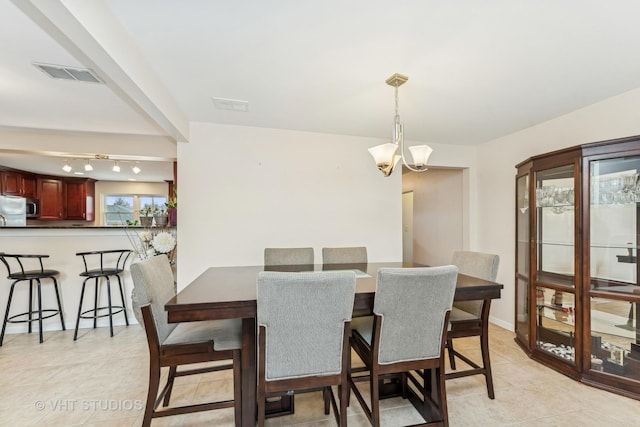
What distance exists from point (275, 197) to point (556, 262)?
2876mm

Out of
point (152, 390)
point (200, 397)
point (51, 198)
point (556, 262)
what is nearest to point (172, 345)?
point (152, 390)

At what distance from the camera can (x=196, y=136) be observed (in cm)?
308

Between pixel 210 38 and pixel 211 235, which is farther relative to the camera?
pixel 211 235

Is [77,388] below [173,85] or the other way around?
below

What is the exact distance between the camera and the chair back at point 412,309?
4.83 ft

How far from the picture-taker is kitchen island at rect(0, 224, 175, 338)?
302cm

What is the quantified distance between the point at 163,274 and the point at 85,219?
568 cm

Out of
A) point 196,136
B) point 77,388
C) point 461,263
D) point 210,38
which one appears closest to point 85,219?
point 196,136

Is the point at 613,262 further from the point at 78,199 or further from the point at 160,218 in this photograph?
the point at 78,199

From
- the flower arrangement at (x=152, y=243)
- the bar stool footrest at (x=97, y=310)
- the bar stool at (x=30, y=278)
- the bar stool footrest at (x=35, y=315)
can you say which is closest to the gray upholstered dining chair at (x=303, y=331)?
the flower arrangement at (x=152, y=243)

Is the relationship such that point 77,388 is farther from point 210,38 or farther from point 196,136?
point 210,38

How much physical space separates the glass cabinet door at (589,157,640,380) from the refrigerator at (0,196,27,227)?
7460 millimetres

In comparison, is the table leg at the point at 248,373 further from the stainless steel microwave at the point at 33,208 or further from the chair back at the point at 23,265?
the stainless steel microwave at the point at 33,208
